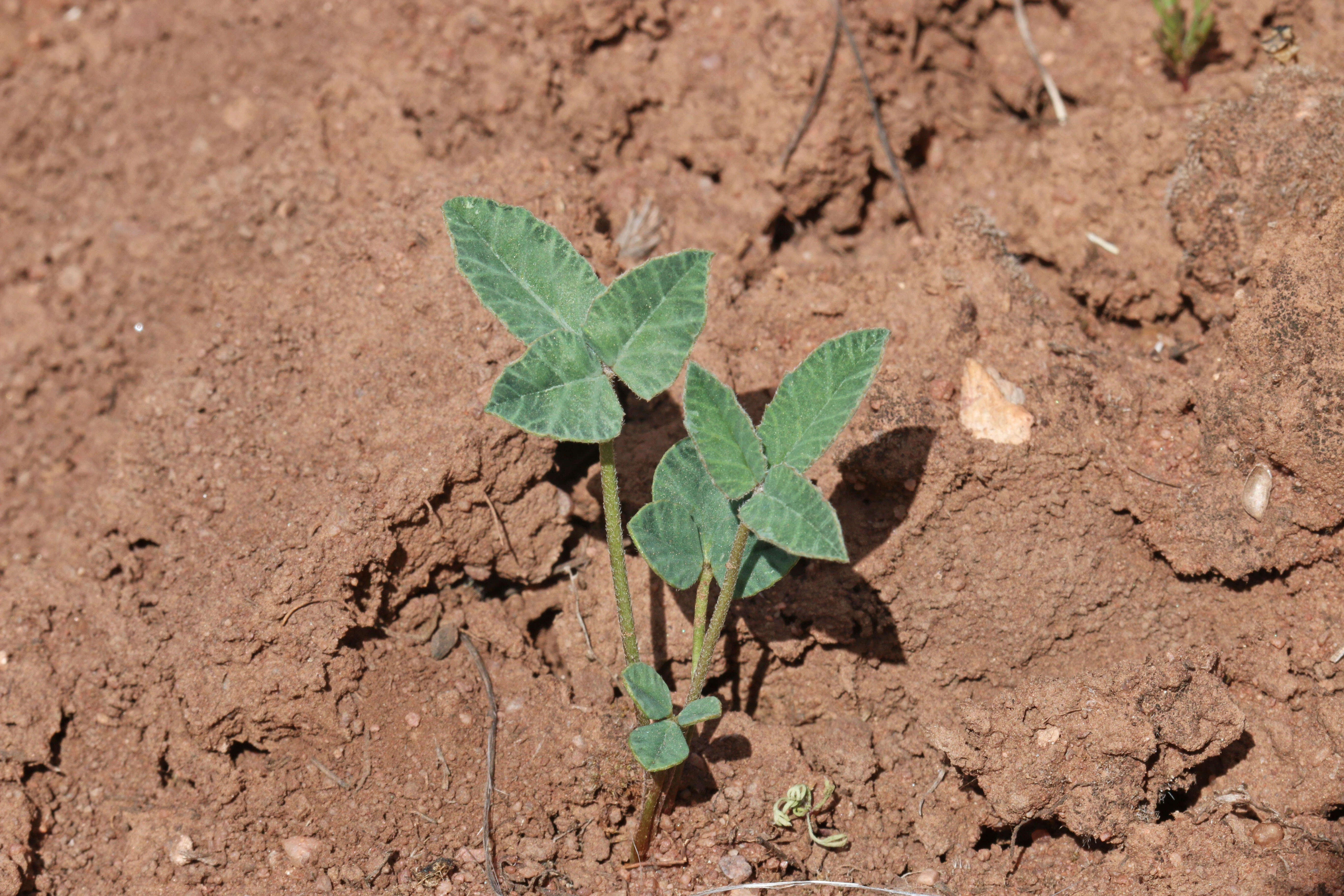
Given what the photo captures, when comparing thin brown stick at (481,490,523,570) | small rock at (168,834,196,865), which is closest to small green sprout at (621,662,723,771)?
thin brown stick at (481,490,523,570)

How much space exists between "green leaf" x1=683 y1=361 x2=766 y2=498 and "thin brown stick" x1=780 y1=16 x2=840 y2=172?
148 cm

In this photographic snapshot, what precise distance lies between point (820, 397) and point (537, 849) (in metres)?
1.20

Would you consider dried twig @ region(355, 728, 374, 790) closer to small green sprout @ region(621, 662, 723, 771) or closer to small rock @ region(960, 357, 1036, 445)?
small green sprout @ region(621, 662, 723, 771)

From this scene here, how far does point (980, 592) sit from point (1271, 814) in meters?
0.75

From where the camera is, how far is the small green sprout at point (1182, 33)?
2.78m

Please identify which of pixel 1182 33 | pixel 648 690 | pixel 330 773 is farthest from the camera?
pixel 1182 33

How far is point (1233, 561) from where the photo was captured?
7.27 ft

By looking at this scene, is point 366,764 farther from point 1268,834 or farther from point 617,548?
point 1268,834

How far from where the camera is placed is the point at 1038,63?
3092 millimetres

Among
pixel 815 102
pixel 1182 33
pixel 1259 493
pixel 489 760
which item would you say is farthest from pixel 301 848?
pixel 1182 33

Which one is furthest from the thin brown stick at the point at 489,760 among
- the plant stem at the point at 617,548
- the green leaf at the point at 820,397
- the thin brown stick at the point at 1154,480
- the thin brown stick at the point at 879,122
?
the thin brown stick at the point at 879,122

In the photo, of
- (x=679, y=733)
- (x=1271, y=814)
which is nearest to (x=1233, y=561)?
(x=1271, y=814)

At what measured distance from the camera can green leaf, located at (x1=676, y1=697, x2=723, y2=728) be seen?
1811 millimetres

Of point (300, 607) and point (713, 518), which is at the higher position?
point (713, 518)
